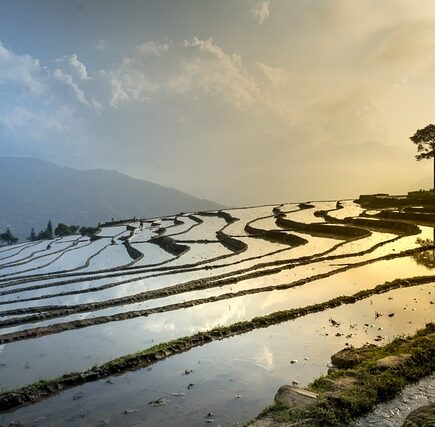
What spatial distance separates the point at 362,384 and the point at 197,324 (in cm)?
925

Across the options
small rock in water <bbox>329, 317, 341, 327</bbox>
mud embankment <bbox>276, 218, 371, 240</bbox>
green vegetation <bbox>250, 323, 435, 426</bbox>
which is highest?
mud embankment <bbox>276, 218, 371, 240</bbox>

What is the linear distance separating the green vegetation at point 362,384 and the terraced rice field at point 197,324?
1.37 meters

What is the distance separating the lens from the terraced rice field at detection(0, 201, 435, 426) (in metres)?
11.5

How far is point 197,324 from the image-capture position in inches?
705

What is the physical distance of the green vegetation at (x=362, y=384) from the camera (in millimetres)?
8633

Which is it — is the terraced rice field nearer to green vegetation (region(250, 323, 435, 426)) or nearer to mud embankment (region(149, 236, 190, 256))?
green vegetation (region(250, 323, 435, 426))

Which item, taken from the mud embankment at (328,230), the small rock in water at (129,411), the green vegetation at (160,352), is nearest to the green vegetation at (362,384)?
the green vegetation at (160,352)

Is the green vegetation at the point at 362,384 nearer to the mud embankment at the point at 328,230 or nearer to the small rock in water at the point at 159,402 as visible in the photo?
the small rock in water at the point at 159,402

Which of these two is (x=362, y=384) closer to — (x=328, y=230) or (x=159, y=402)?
(x=159, y=402)

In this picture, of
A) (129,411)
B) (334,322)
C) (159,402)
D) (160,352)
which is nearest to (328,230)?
(334,322)

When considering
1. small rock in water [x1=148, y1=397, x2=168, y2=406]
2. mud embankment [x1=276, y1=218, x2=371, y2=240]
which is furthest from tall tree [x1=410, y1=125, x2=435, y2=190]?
small rock in water [x1=148, y1=397, x2=168, y2=406]

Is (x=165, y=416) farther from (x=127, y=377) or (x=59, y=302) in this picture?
(x=59, y=302)

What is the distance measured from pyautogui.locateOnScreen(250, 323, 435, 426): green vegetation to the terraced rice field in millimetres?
1374

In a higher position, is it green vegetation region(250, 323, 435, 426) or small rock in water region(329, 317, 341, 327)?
green vegetation region(250, 323, 435, 426)
